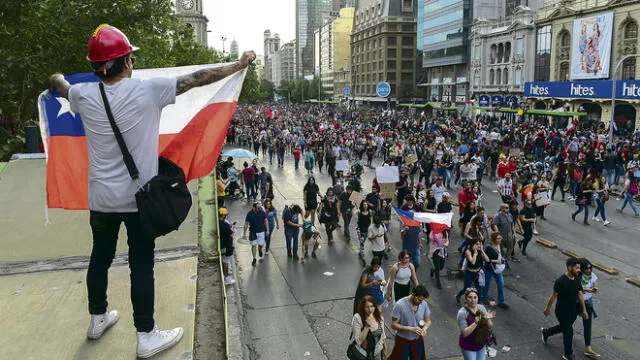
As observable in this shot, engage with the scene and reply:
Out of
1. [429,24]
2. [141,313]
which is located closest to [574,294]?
[141,313]

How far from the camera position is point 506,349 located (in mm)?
7371

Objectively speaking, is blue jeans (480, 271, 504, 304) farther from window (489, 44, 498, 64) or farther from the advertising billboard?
window (489, 44, 498, 64)

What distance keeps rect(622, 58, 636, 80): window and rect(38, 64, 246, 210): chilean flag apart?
44436 millimetres

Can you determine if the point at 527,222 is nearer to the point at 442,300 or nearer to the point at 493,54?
the point at 442,300

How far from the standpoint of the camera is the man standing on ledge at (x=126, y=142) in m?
2.76

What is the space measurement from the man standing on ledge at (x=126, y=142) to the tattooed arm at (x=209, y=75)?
2 centimetres

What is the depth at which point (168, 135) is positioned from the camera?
3.67 meters

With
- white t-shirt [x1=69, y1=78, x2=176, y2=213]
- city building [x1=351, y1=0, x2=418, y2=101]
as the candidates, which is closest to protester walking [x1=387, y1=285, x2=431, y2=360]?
white t-shirt [x1=69, y1=78, x2=176, y2=213]

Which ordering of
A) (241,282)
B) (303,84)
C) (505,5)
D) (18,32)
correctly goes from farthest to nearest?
(303,84), (505,5), (18,32), (241,282)

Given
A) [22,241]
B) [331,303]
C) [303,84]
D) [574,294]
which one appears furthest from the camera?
[303,84]

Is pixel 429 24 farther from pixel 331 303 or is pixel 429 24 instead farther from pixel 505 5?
pixel 331 303

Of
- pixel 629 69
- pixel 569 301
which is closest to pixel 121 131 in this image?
pixel 569 301

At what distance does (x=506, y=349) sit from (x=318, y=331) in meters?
2.82

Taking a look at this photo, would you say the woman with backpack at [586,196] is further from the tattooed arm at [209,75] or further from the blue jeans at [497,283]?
the tattooed arm at [209,75]
